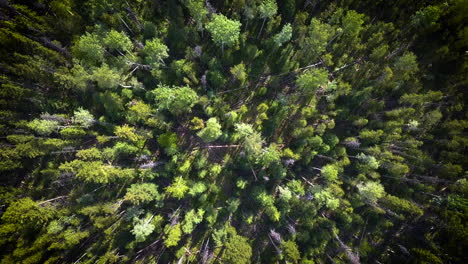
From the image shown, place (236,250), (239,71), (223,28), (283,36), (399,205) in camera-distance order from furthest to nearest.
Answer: (399,205), (283,36), (236,250), (239,71), (223,28)

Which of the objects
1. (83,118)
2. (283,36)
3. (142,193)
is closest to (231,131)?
(142,193)

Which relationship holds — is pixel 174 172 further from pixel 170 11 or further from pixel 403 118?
pixel 403 118

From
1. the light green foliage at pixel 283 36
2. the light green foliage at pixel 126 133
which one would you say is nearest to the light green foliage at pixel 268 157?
the light green foliage at pixel 283 36

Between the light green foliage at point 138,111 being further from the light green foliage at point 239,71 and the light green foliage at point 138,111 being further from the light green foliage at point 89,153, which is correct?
the light green foliage at point 239,71

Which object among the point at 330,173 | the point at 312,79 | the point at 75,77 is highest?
the point at 312,79

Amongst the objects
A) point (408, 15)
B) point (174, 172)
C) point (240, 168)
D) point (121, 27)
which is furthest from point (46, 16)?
point (408, 15)

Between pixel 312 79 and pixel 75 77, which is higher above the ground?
pixel 312 79

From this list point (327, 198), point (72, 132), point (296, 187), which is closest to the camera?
point (72, 132)

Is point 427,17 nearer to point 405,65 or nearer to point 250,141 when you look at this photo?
point 405,65
